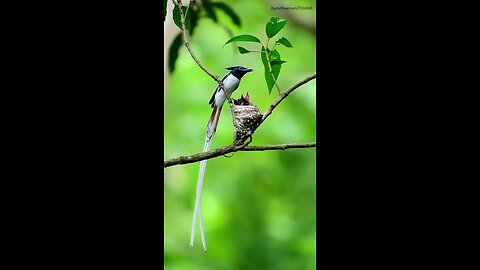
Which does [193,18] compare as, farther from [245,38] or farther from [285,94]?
[285,94]

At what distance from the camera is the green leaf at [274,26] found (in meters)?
1.39

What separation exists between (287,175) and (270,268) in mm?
230

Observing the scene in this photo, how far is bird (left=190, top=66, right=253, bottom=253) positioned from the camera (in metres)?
1.42

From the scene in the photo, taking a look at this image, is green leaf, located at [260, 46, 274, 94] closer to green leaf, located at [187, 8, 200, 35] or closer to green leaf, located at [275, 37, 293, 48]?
green leaf, located at [275, 37, 293, 48]

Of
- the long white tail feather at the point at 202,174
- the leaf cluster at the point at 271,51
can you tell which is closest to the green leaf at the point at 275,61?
→ the leaf cluster at the point at 271,51

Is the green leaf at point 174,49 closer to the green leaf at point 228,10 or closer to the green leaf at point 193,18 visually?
the green leaf at point 193,18

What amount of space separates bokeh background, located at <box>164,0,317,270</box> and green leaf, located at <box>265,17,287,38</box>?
0.04 m

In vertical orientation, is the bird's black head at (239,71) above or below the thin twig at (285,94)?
above

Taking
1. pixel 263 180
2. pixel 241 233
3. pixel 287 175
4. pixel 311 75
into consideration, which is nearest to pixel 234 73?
pixel 311 75

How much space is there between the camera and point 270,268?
61.7 inches

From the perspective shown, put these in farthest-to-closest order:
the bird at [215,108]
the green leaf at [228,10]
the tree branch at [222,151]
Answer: the green leaf at [228,10] < the bird at [215,108] < the tree branch at [222,151]

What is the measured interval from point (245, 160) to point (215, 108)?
1.24 ft

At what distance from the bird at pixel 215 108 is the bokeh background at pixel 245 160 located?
1 cm

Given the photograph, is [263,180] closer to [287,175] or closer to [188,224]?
[287,175]
